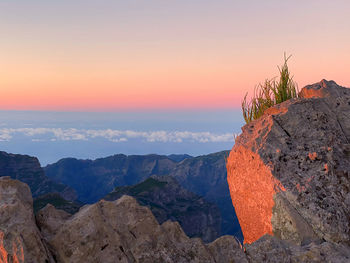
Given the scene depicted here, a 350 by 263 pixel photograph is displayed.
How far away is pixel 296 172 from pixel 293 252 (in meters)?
1.99

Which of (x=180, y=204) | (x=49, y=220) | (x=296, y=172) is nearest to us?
(x=49, y=220)

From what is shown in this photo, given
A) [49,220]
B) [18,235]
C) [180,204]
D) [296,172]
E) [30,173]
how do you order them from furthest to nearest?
1. [30,173]
2. [180,204]
3. [296,172]
4. [49,220]
5. [18,235]

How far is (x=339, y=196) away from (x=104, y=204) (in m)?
5.06

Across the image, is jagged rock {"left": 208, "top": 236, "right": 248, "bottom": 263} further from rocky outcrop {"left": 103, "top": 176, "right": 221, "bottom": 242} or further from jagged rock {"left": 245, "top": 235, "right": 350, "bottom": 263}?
rocky outcrop {"left": 103, "top": 176, "right": 221, "bottom": 242}

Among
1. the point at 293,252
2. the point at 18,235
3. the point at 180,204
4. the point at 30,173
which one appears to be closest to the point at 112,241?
the point at 18,235

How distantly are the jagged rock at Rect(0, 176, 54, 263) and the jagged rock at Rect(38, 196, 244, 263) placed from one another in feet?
1.20

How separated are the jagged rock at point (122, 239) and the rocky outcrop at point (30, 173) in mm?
133801

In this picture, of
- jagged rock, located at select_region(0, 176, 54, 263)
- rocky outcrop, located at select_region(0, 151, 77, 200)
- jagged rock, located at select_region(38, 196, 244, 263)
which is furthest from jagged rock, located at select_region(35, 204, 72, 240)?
rocky outcrop, located at select_region(0, 151, 77, 200)

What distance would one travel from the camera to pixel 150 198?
11681 centimetres

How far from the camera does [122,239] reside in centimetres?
515

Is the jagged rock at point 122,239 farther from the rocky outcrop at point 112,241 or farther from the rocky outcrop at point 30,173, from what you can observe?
the rocky outcrop at point 30,173

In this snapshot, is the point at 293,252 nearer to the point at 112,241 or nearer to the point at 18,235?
the point at 112,241

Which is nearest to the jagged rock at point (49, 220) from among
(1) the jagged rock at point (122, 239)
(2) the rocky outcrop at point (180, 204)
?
(1) the jagged rock at point (122, 239)

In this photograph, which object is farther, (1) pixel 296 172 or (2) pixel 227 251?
(1) pixel 296 172
